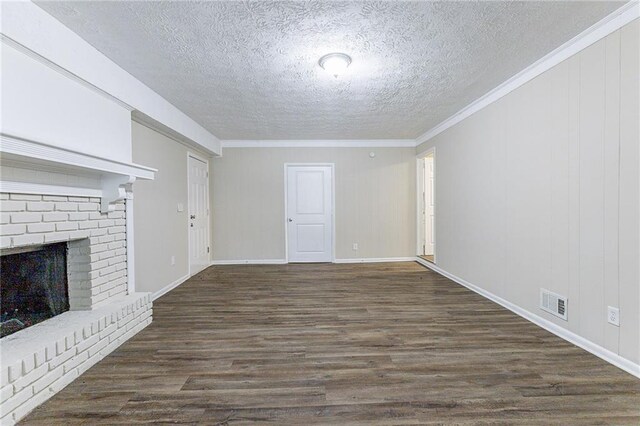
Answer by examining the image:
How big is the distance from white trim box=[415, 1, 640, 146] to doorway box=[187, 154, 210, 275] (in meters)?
4.14

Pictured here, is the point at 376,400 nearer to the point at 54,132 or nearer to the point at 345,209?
the point at 54,132

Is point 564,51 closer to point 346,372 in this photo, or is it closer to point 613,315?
point 613,315

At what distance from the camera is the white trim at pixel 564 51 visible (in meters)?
1.87

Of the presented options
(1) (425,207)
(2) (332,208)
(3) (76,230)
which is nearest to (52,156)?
(3) (76,230)

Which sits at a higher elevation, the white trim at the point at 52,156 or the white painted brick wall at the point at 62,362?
the white trim at the point at 52,156

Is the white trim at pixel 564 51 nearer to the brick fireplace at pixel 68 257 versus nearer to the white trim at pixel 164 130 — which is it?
the brick fireplace at pixel 68 257

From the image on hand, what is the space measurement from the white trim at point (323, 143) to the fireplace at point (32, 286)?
3.60 metres

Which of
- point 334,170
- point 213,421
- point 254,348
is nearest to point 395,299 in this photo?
point 254,348

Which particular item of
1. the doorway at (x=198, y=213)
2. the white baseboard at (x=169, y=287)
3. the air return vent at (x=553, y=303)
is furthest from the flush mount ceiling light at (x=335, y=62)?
the white baseboard at (x=169, y=287)

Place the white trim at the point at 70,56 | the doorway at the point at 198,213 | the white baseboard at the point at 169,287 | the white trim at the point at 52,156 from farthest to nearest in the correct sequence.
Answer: the doorway at the point at 198,213 < the white baseboard at the point at 169,287 < the white trim at the point at 70,56 < the white trim at the point at 52,156

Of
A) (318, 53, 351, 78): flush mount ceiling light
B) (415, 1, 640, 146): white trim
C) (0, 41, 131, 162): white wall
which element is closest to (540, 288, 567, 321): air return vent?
(415, 1, 640, 146): white trim

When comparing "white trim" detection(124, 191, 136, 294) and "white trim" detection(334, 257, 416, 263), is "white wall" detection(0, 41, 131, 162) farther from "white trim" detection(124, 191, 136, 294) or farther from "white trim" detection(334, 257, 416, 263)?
"white trim" detection(334, 257, 416, 263)

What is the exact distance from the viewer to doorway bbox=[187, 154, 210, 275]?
4.62 metres

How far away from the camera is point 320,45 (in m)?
2.21
